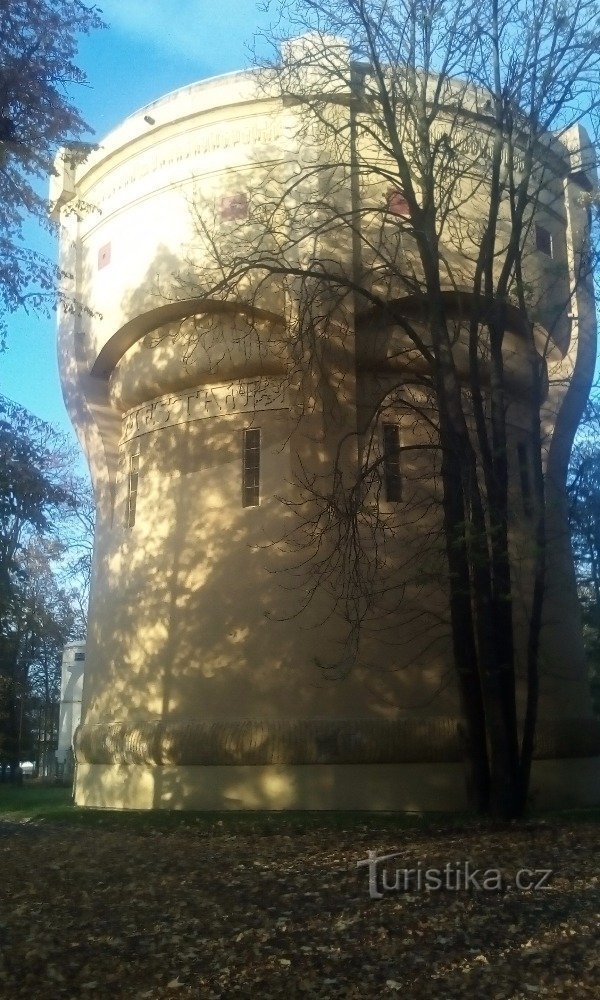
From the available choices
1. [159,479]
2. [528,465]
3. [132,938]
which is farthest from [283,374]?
[132,938]

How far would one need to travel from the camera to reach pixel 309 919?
743 centimetres

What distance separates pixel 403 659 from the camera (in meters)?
15.3

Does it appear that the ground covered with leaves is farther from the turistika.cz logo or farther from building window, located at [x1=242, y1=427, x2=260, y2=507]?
building window, located at [x1=242, y1=427, x2=260, y2=507]

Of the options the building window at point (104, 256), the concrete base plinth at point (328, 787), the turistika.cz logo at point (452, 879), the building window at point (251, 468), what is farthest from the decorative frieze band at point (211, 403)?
the turistika.cz logo at point (452, 879)

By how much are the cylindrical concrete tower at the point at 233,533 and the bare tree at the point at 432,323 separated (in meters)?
0.15

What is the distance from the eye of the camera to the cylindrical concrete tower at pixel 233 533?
14875 millimetres

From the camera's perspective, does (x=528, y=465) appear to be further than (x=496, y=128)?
Yes

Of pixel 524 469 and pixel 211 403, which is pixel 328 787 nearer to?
pixel 211 403

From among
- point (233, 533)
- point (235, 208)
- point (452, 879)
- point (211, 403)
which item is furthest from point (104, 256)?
point (452, 879)

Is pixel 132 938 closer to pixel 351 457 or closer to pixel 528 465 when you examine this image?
pixel 351 457

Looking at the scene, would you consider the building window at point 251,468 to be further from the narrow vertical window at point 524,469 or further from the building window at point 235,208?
the narrow vertical window at point 524,469

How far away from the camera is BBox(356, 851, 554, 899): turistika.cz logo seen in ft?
26.9

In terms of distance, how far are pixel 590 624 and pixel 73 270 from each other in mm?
13500

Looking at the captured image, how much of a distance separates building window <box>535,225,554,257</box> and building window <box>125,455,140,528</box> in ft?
29.0
